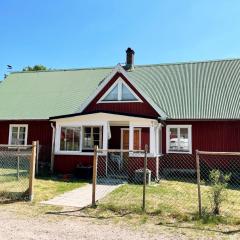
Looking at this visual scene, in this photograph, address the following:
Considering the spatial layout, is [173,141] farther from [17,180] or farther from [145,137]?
[17,180]

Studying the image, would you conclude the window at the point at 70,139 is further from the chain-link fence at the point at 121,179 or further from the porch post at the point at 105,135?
the chain-link fence at the point at 121,179

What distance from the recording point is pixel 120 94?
63.2 feet

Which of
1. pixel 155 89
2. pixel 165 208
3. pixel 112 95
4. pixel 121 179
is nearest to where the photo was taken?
pixel 165 208

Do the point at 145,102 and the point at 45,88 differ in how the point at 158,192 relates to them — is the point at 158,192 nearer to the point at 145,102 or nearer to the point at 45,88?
the point at 145,102

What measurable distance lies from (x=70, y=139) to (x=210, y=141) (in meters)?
7.78

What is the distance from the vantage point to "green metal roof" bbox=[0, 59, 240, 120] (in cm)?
1919

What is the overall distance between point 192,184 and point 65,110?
1010 centimetres

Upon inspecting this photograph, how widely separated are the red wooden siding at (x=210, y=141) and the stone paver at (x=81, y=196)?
512 centimetres

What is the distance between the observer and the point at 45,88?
24.7m

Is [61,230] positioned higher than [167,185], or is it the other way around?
[167,185]

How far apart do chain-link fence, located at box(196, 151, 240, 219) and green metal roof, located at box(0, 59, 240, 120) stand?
249cm

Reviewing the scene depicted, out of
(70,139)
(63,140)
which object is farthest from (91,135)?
(63,140)

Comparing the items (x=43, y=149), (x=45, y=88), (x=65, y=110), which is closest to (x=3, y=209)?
(x=43, y=149)

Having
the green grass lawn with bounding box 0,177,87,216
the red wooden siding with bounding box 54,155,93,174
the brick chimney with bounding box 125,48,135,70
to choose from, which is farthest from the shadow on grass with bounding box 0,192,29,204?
the brick chimney with bounding box 125,48,135,70
